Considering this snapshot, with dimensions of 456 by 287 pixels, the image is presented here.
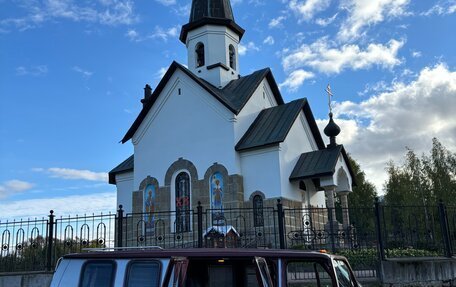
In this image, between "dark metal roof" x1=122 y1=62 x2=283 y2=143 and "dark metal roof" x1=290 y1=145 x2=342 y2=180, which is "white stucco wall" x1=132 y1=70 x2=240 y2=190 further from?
"dark metal roof" x1=290 y1=145 x2=342 y2=180

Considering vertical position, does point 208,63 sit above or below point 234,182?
above

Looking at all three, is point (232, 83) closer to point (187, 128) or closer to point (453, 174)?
point (187, 128)

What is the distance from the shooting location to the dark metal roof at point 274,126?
65.4 feet

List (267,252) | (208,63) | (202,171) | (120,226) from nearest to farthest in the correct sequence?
(267,252), (120,226), (202,171), (208,63)

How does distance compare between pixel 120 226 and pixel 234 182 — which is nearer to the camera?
pixel 120 226

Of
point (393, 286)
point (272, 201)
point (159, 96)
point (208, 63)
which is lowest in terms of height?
point (393, 286)

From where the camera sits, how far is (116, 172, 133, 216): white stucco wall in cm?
2400

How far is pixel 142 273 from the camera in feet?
17.0

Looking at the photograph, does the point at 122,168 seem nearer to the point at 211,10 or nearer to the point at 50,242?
the point at 211,10

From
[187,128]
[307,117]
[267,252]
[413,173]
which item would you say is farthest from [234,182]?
[413,173]

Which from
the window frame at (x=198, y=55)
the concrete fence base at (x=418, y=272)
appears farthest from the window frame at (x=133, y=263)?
the window frame at (x=198, y=55)

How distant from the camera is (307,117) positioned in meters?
23.1

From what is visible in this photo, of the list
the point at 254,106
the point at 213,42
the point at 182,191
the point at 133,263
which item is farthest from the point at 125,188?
the point at 133,263

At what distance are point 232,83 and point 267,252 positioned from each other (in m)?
19.8
